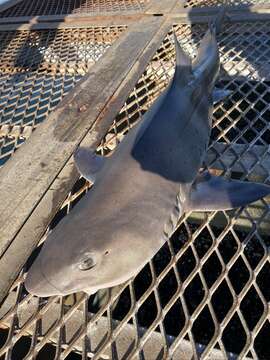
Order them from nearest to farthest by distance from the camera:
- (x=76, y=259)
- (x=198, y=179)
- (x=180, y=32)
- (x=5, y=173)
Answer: (x=76, y=259) < (x=198, y=179) < (x=5, y=173) < (x=180, y=32)

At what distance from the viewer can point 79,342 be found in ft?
4.64

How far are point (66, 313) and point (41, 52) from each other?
11.2 ft

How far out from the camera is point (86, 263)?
134cm

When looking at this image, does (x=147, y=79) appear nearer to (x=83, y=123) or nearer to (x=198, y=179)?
(x=83, y=123)

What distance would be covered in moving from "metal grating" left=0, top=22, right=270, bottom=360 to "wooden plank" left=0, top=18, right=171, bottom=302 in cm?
8

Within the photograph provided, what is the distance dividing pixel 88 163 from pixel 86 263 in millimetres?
773

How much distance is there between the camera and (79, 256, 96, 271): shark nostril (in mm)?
1334

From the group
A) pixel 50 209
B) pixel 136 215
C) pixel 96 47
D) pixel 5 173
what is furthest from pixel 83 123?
pixel 96 47

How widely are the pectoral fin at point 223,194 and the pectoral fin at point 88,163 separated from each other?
533mm

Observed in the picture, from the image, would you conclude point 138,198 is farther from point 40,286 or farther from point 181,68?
point 181,68

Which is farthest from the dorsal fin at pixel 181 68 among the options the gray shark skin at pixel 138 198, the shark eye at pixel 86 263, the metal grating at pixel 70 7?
the metal grating at pixel 70 7

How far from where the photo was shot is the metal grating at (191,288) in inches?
55.2

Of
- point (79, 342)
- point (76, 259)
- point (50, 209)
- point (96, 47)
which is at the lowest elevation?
point (79, 342)

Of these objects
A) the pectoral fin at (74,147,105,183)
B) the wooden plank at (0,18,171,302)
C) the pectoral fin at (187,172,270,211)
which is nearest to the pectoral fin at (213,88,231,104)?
the wooden plank at (0,18,171,302)
